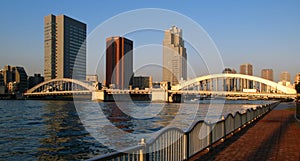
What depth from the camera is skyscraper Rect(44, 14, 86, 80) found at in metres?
180

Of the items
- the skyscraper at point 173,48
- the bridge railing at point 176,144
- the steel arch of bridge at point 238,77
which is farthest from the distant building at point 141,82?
the bridge railing at point 176,144

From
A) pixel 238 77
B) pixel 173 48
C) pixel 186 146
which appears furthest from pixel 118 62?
pixel 186 146

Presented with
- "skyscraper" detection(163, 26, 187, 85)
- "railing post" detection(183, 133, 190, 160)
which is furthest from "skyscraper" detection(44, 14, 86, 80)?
"railing post" detection(183, 133, 190, 160)

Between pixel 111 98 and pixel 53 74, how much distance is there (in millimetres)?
61691

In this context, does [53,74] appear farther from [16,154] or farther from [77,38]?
[16,154]

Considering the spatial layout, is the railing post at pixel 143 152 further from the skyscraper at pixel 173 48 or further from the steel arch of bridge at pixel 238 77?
the steel arch of bridge at pixel 238 77

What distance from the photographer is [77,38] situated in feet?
601

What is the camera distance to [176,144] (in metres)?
8.16

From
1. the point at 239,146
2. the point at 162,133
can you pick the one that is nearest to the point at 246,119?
the point at 239,146

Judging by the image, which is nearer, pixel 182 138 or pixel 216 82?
pixel 182 138

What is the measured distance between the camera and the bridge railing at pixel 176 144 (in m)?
6.00

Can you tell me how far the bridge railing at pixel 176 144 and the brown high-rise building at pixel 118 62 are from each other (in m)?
52.7

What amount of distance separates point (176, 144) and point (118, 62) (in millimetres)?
91325

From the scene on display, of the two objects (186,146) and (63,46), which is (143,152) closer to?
(186,146)
